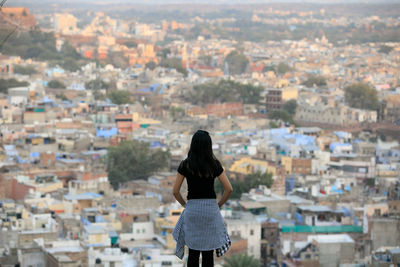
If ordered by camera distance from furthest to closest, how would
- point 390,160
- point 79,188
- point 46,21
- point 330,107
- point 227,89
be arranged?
point 46,21 → point 227,89 → point 330,107 → point 390,160 → point 79,188

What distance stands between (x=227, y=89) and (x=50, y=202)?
14.4 m

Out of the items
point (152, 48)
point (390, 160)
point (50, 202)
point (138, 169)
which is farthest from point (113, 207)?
point (152, 48)

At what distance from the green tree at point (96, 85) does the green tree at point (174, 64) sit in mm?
5240

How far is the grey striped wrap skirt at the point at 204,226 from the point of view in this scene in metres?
2.04

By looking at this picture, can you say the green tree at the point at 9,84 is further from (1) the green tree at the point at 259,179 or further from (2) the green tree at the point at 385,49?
(2) the green tree at the point at 385,49

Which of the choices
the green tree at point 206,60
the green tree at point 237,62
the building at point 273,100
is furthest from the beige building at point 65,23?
the building at point 273,100

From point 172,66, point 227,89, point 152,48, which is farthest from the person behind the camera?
point 152,48

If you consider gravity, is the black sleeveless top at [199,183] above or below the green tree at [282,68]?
above

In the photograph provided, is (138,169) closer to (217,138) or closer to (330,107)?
(217,138)

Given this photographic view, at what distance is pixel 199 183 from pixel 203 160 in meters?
0.05

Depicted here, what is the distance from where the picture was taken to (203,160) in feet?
6.62

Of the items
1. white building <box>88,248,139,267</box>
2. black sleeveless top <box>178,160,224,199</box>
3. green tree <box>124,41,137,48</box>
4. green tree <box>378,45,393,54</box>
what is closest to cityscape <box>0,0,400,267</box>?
white building <box>88,248,139,267</box>

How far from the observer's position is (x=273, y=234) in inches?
332

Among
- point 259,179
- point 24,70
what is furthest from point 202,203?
point 24,70
